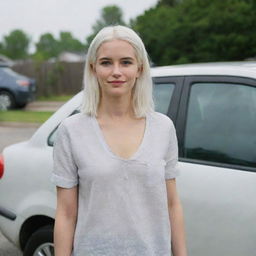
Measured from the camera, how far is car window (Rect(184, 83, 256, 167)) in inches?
112

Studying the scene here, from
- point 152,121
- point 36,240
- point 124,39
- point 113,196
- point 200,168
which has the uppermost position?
point 124,39

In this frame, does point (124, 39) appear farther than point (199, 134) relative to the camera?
No

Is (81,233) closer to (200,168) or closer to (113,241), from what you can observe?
(113,241)

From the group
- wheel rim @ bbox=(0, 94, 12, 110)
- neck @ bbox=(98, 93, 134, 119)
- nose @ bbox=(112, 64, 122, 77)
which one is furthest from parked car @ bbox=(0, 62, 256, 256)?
wheel rim @ bbox=(0, 94, 12, 110)

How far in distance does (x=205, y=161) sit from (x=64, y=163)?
1202 millimetres

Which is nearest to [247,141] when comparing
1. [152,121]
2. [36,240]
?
[152,121]

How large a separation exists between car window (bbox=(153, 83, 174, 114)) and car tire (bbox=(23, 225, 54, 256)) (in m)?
0.99

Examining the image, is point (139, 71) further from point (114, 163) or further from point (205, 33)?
point (205, 33)

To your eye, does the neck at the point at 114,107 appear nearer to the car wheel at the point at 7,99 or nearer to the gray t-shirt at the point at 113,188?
the gray t-shirt at the point at 113,188

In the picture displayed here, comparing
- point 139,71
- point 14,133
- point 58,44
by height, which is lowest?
point 14,133

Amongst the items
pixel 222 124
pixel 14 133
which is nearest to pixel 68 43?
pixel 14 133

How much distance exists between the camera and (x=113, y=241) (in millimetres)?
1863

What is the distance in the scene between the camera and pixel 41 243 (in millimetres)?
3387

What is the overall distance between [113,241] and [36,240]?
65.1 inches
